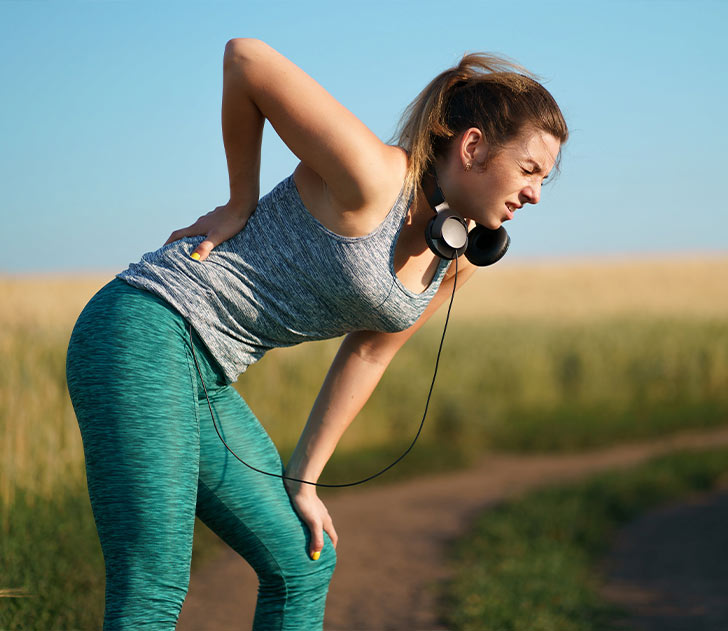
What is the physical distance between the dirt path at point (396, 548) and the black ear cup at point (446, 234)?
2344 mm

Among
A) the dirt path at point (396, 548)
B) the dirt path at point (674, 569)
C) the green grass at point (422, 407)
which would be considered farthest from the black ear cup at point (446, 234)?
the dirt path at point (674, 569)

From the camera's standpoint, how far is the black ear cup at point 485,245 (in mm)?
1815

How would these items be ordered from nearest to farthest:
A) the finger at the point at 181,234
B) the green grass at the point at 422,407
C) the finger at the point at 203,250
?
the finger at the point at 203,250, the finger at the point at 181,234, the green grass at the point at 422,407

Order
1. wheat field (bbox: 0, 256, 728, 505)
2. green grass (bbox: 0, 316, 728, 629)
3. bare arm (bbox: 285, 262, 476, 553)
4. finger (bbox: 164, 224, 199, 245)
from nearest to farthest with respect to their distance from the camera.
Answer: finger (bbox: 164, 224, 199, 245), bare arm (bbox: 285, 262, 476, 553), green grass (bbox: 0, 316, 728, 629), wheat field (bbox: 0, 256, 728, 505)

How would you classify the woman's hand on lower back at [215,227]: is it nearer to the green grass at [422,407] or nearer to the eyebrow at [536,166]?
the eyebrow at [536,166]

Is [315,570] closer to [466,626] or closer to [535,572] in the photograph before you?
[466,626]

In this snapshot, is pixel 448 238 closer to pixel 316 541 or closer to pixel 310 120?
pixel 310 120

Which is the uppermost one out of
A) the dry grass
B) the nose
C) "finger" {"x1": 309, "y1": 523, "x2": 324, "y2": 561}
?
the dry grass

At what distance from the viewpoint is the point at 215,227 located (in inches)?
66.3

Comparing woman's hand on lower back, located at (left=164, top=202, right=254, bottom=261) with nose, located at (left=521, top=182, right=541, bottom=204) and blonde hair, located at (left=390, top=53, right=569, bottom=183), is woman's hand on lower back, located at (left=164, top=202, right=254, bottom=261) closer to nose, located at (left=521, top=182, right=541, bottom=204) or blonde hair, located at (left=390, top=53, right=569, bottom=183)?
blonde hair, located at (left=390, top=53, right=569, bottom=183)

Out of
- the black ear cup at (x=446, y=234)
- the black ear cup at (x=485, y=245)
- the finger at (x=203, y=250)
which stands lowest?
the finger at (x=203, y=250)

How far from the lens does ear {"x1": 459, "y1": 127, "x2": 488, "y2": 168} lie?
1646 millimetres

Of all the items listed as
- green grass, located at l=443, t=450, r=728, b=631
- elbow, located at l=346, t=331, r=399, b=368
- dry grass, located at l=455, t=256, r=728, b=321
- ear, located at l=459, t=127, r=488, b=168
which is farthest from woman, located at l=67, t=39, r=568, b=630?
dry grass, located at l=455, t=256, r=728, b=321

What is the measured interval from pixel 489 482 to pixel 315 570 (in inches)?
204
